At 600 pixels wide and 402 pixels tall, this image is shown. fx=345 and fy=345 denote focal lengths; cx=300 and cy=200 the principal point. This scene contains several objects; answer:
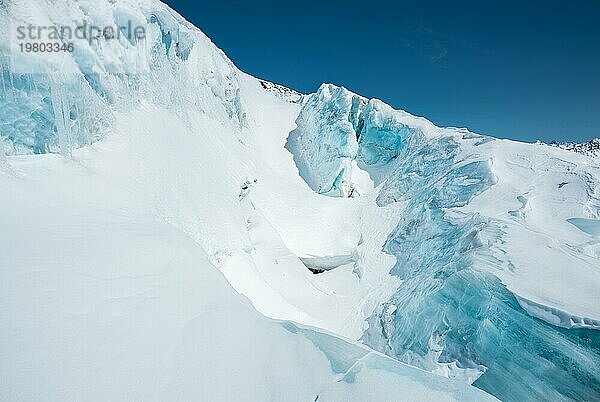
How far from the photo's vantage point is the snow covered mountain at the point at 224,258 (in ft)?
8.92

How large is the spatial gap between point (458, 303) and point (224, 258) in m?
4.57

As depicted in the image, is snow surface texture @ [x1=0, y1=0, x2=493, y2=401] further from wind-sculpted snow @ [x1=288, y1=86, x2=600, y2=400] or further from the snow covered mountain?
wind-sculpted snow @ [x1=288, y1=86, x2=600, y2=400]

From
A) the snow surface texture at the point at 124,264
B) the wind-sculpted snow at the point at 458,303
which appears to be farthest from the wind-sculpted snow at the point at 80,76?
the wind-sculpted snow at the point at 458,303

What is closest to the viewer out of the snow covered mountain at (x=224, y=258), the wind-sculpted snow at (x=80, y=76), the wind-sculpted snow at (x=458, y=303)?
the snow covered mountain at (x=224, y=258)

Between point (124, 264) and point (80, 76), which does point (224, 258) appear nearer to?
point (124, 264)

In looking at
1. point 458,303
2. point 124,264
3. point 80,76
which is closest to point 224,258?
point 124,264

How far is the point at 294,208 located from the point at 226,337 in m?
11.3

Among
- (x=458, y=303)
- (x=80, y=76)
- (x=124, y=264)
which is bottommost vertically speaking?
(x=458, y=303)

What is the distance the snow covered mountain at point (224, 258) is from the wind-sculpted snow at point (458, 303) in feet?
0.11

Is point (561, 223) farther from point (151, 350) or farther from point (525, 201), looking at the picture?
point (151, 350)

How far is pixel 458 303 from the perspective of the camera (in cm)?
547

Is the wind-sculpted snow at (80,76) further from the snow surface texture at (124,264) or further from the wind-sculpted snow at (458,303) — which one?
the wind-sculpted snow at (458,303)

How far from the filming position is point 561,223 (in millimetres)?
7203

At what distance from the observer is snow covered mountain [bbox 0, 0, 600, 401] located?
8.92 feet
